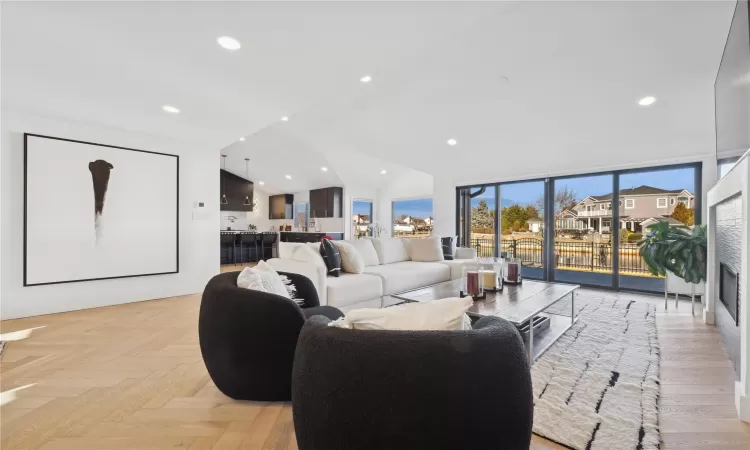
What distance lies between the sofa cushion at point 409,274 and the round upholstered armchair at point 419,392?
259 cm

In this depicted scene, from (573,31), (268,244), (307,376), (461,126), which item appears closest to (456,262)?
(461,126)

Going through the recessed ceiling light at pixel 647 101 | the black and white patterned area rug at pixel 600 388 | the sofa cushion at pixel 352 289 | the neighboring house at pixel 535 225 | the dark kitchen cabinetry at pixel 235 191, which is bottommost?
the black and white patterned area rug at pixel 600 388

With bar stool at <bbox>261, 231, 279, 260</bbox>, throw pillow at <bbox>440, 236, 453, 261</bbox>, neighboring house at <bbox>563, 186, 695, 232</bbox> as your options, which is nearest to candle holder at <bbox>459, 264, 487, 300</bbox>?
throw pillow at <bbox>440, 236, 453, 261</bbox>

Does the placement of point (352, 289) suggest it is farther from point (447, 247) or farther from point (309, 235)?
point (309, 235)

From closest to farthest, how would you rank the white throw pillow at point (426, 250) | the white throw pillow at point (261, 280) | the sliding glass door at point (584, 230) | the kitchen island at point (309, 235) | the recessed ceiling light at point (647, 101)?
the white throw pillow at point (261, 280), the recessed ceiling light at point (647, 101), the white throw pillow at point (426, 250), the sliding glass door at point (584, 230), the kitchen island at point (309, 235)

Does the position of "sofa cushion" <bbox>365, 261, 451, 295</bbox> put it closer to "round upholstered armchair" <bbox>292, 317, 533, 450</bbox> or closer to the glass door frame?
the glass door frame

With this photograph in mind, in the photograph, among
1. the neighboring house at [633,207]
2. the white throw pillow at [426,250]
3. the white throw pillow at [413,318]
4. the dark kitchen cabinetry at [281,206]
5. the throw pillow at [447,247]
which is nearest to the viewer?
the white throw pillow at [413,318]

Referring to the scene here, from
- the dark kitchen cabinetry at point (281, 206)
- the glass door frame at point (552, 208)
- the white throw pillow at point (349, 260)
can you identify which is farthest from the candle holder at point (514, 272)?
the dark kitchen cabinetry at point (281, 206)

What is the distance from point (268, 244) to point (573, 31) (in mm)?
8145

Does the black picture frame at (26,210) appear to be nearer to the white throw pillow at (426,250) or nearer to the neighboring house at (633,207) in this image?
the white throw pillow at (426,250)

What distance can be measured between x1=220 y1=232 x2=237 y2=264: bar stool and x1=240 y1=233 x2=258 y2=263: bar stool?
20cm

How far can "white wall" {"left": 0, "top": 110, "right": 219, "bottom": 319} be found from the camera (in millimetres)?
3369

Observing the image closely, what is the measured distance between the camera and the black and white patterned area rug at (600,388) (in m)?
1.50

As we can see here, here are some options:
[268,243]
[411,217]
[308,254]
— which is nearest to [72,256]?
[308,254]
